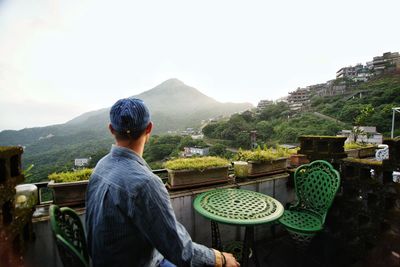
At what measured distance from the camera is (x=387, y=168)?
6.48 feet

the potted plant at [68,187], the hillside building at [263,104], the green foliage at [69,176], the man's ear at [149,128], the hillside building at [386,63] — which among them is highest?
the hillside building at [386,63]

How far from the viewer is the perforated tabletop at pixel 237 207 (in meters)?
1.66

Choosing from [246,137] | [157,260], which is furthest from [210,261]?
[246,137]

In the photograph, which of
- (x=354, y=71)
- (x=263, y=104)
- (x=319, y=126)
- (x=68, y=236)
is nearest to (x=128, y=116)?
(x=68, y=236)

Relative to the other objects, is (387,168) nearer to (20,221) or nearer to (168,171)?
(168,171)

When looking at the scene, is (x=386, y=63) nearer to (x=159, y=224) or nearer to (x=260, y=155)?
(x=260, y=155)

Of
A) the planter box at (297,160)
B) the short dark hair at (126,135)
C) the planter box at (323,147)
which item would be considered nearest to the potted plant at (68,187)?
the short dark hair at (126,135)

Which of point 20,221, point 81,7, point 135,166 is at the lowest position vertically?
point 20,221

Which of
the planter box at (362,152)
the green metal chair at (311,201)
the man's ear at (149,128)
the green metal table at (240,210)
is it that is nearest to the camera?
the man's ear at (149,128)

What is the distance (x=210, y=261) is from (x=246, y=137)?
109ft

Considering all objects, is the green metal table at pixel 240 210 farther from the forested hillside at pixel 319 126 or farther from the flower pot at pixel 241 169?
the forested hillside at pixel 319 126

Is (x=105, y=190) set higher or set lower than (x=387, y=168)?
higher

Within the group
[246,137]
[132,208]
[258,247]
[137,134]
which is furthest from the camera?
[246,137]

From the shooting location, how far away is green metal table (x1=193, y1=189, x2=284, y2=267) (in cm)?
166
